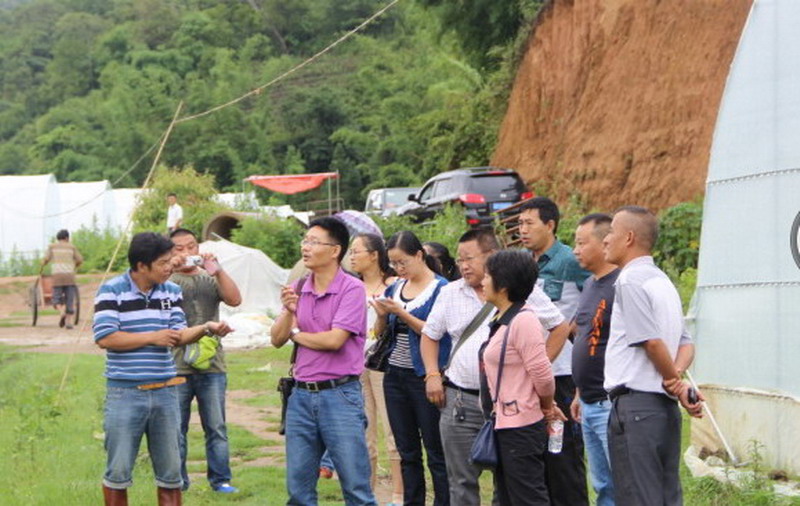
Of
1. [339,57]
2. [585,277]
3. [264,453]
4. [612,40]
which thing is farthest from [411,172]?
[585,277]

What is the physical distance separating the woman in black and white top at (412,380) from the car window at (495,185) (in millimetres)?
16298

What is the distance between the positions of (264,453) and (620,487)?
5.58 m

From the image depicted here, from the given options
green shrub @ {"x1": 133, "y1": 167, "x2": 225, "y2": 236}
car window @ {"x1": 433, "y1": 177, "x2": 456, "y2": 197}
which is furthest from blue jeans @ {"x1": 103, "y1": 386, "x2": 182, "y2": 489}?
green shrub @ {"x1": 133, "y1": 167, "x2": 225, "y2": 236}

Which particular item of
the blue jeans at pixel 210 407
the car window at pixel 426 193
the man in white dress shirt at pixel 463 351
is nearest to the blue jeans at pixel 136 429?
the blue jeans at pixel 210 407

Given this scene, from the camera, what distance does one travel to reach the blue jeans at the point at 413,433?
25.0ft

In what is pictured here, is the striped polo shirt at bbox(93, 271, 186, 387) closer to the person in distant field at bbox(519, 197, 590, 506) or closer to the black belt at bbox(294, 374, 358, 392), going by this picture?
the black belt at bbox(294, 374, 358, 392)

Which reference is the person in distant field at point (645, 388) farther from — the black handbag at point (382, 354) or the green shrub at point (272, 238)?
the green shrub at point (272, 238)

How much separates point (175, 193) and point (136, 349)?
30.4 meters

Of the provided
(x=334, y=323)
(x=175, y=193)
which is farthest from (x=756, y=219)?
(x=175, y=193)

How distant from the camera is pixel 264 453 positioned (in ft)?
35.9

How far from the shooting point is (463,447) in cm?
661

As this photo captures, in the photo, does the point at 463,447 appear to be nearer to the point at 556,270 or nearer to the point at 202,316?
the point at 556,270

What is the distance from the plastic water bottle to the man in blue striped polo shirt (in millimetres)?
2166

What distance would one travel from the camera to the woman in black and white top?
763cm
